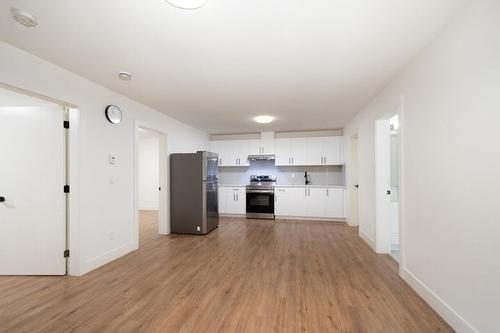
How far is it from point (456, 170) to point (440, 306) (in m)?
1.21

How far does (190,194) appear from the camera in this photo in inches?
177

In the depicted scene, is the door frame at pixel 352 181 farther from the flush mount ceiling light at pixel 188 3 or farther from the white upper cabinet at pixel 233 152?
the flush mount ceiling light at pixel 188 3

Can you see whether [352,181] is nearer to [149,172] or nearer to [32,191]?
[32,191]

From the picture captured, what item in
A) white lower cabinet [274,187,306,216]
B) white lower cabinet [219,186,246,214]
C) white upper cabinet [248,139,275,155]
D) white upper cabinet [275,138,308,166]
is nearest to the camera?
white lower cabinet [274,187,306,216]

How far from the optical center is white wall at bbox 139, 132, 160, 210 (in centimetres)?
730

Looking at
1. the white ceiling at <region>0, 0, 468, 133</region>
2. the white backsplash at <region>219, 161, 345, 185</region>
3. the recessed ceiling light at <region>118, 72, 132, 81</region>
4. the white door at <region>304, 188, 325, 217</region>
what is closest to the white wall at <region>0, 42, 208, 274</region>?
the white ceiling at <region>0, 0, 468, 133</region>

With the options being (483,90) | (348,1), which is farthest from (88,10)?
(483,90)

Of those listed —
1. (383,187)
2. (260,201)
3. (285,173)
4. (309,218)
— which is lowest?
(309,218)

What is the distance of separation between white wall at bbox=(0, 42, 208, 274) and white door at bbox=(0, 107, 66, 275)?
25cm

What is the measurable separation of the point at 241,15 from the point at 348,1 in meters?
0.76

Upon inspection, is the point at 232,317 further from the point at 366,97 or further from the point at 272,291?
the point at 366,97

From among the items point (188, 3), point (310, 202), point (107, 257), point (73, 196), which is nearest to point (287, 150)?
point (310, 202)

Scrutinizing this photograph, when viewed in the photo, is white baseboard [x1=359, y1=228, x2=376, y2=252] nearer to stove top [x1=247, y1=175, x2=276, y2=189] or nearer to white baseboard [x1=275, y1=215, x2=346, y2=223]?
white baseboard [x1=275, y1=215, x2=346, y2=223]

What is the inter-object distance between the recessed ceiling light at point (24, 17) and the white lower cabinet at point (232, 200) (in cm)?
497
